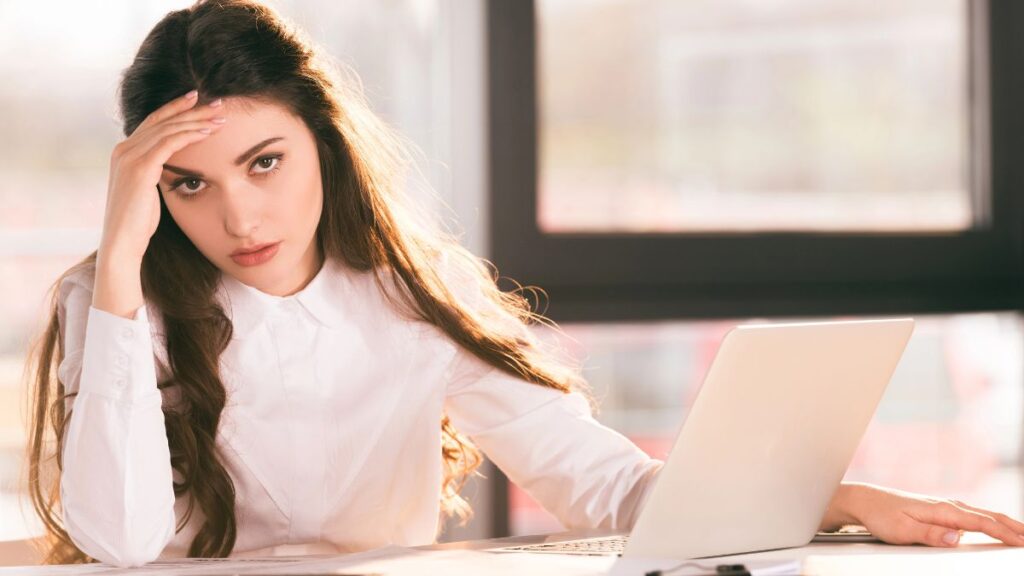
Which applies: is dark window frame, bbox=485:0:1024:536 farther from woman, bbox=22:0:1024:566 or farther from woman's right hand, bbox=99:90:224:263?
woman's right hand, bbox=99:90:224:263

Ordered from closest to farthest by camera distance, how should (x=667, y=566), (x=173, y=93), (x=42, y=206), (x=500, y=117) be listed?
(x=667, y=566) → (x=173, y=93) → (x=42, y=206) → (x=500, y=117)

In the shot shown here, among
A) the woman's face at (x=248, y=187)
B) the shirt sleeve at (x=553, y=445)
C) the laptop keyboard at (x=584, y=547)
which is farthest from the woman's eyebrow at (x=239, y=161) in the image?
the laptop keyboard at (x=584, y=547)

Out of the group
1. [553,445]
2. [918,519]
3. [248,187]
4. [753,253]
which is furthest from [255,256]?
[753,253]

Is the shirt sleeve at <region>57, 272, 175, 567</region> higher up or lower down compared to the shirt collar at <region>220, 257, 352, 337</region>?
lower down

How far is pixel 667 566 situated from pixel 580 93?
165cm

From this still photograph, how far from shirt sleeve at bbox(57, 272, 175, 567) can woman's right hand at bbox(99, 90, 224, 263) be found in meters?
0.08

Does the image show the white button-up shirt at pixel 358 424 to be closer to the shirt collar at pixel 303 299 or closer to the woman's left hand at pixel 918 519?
the shirt collar at pixel 303 299

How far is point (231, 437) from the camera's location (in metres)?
1.48

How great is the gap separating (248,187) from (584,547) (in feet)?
1.80

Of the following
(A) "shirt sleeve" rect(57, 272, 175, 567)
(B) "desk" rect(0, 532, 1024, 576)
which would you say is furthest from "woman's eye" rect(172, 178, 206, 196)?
(B) "desk" rect(0, 532, 1024, 576)

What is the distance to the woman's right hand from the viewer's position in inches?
51.1

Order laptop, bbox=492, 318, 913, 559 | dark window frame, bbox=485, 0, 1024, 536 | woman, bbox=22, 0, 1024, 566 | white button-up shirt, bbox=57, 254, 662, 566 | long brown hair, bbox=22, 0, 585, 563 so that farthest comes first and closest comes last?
1. dark window frame, bbox=485, 0, 1024, 536
2. white button-up shirt, bbox=57, 254, 662, 566
3. long brown hair, bbox=22, 0, 585, 563
4. woman, bbox=22, 0, 1024, 566
5. laptop, bbox=492, 318, 913, 559

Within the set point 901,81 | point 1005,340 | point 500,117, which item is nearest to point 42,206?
point 500,117

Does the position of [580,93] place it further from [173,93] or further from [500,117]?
[173,93]
